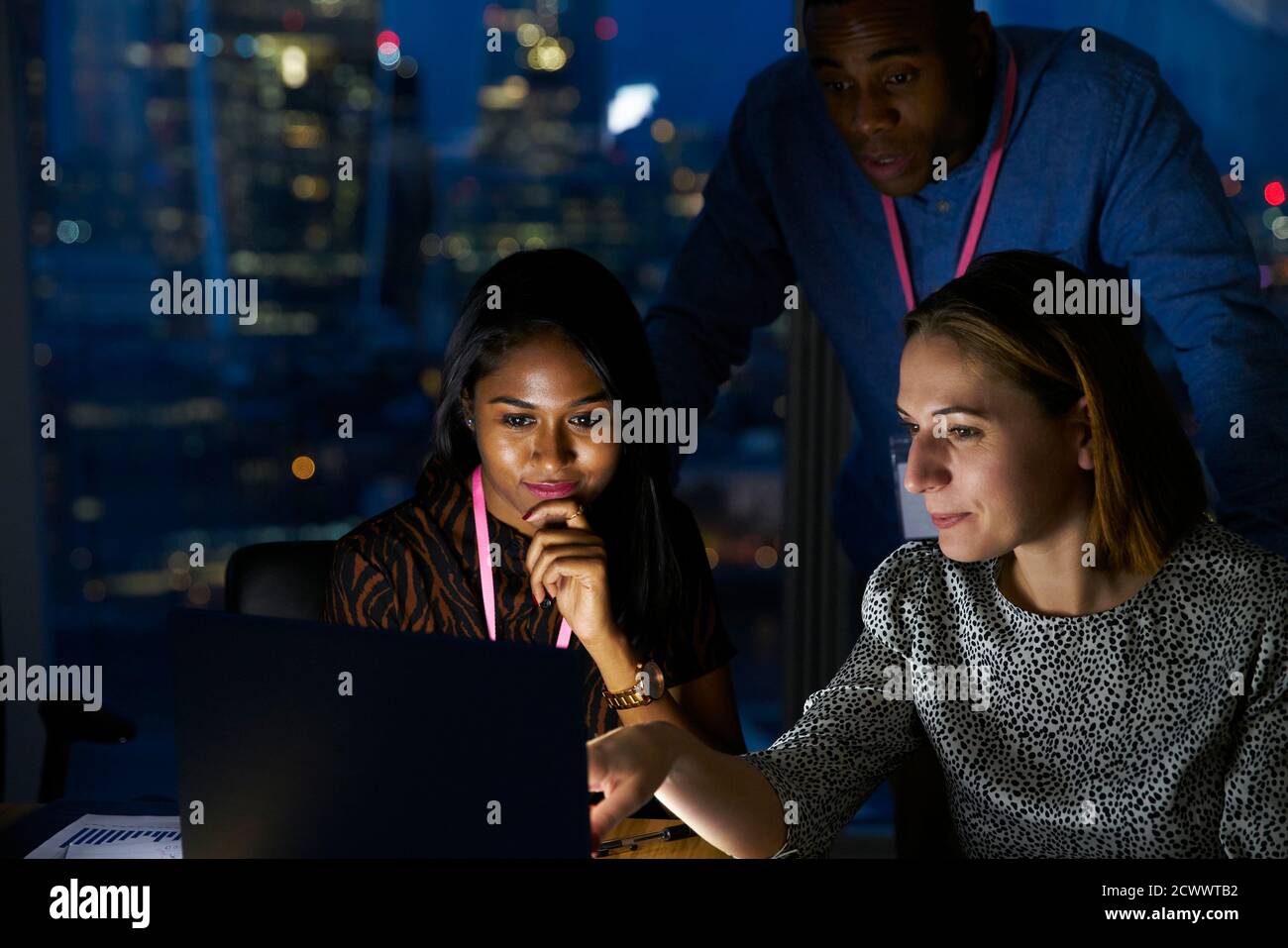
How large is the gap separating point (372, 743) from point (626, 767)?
1.01ft

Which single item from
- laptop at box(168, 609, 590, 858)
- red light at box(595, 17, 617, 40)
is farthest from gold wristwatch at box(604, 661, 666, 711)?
red light at box(595, 17, 617, 40)

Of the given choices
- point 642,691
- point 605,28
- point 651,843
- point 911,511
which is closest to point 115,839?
point 651,843

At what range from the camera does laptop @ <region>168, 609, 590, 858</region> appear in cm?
89

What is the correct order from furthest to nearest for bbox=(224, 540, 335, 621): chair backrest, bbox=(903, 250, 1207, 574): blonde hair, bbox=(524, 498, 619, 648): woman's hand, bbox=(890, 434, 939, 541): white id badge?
bbox=(890, 434, 939, 541): white id badge
bbox=(224, 540, 335, 621): chair backrest
bbox=(524, 498, 619, 648): woman's hand
bbox=(903, 250, 1207, 574): blonde hair

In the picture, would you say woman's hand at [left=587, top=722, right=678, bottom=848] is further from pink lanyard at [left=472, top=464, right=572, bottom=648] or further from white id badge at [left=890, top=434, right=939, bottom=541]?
white id badge at [left=890, top=434, right=939, bottom=541]

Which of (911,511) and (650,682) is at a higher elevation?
(911,511)

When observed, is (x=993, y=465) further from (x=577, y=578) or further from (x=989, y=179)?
(x=989, y=179)

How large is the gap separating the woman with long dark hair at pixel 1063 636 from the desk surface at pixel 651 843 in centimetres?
10

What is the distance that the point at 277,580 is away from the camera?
80.3 inches

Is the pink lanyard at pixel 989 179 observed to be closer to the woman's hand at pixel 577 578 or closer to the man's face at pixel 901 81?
the man's face at pixel 901 81

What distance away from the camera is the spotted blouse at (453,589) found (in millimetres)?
1926

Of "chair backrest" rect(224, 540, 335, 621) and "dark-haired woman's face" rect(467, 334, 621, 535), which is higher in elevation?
"dark-haired woman's face" rect(467, 334, 621, 535)

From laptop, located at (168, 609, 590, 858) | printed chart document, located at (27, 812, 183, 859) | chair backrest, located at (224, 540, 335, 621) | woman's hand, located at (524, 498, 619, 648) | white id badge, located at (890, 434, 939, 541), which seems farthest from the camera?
white id badge, located at (890, 434, 939, 541)

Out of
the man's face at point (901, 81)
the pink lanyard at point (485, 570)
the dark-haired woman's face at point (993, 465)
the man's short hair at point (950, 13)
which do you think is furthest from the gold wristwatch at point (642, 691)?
the man's short hair at point (950, 13)
